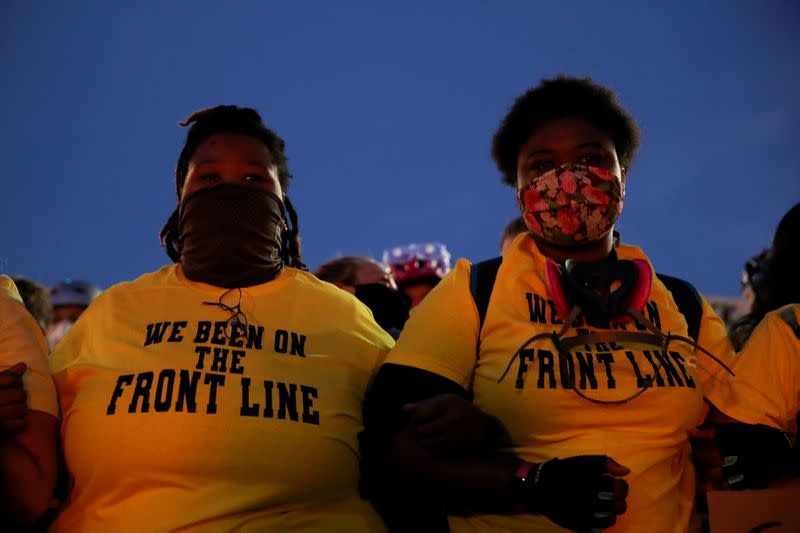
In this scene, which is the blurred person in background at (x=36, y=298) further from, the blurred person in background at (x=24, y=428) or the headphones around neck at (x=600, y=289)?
the headphones around neck at (x=600, y=289)

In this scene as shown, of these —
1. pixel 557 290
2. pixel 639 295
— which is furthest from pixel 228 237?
pixel 639 295

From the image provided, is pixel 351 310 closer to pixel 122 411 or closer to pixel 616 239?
pixel 122 411

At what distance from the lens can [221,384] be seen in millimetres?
2568

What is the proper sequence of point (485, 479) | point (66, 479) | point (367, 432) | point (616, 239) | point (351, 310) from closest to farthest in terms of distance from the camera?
1. point (485, 479)
2. point (66, 479)
3. point (367, 432)
4. point (351, 310)
5. point (616, 239)

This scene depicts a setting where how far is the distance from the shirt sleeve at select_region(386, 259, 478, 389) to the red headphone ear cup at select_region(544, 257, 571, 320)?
285 millimetres

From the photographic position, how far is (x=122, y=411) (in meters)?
2.49

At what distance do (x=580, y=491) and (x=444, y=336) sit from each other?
2.34 feet

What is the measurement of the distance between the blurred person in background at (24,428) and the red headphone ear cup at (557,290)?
1730 millimetres

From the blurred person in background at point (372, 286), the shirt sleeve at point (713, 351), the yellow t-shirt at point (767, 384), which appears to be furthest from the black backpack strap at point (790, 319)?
the blurred person in background at point (372, 286)

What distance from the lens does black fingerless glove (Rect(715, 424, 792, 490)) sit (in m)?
2.49

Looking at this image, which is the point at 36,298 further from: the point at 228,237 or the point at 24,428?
the point at 24,428

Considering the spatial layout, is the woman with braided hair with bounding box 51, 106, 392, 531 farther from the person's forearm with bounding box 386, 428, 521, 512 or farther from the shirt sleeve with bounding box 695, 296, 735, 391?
the shirt sleeve with bounding box 695, 296, 735, 391

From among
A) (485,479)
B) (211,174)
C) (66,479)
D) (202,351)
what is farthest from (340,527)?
(211,174)

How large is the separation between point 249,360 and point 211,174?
2.91 ft
